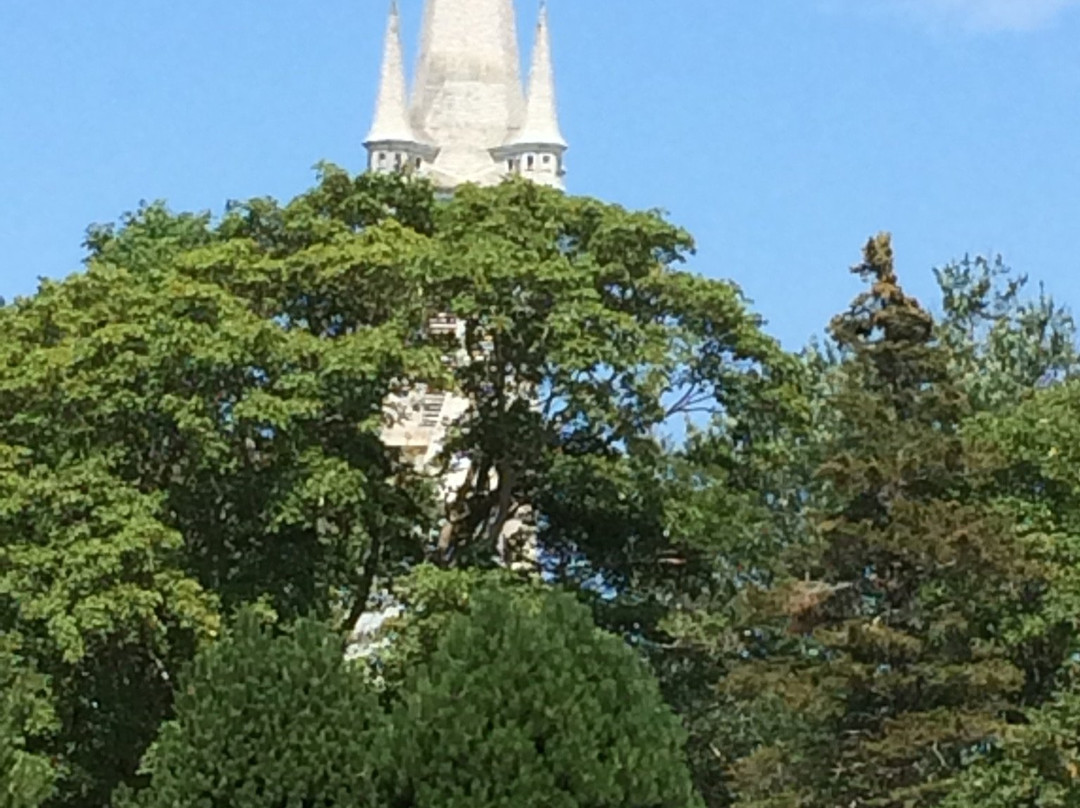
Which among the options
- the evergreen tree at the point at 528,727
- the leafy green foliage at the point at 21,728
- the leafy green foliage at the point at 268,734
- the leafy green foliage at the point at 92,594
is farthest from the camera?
the leafy green foliage at the point at 92,594

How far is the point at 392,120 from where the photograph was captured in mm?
76750

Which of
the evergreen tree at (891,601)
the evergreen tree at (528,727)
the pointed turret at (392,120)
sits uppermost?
the pointed turret at (392,120)

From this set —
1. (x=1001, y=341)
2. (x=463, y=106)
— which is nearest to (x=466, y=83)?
(x=463, y=106)

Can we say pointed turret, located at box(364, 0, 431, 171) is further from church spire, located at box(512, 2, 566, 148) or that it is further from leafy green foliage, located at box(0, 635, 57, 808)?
leafy green foliage, located at box(0, 635, 57, 808)

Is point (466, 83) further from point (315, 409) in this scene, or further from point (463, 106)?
point (315, 409)

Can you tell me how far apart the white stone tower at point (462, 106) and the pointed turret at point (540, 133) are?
3 cm

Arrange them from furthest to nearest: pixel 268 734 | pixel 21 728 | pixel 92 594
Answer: pixel 92 594, pixel 21 728, pixel 268 734

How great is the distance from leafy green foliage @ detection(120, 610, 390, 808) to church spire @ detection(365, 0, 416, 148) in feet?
191

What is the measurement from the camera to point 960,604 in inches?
1075

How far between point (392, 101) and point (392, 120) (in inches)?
26.7

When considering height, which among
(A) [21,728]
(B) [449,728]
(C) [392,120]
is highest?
(C) [392,120]

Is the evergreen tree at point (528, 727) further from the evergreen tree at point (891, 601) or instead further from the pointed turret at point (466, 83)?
the pointed turret at point (466, 83)

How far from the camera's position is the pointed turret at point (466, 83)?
7588 centimetres

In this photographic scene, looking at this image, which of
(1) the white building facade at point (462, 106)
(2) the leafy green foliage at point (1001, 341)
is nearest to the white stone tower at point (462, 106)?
(1) the white building facade at point (462, 106)
